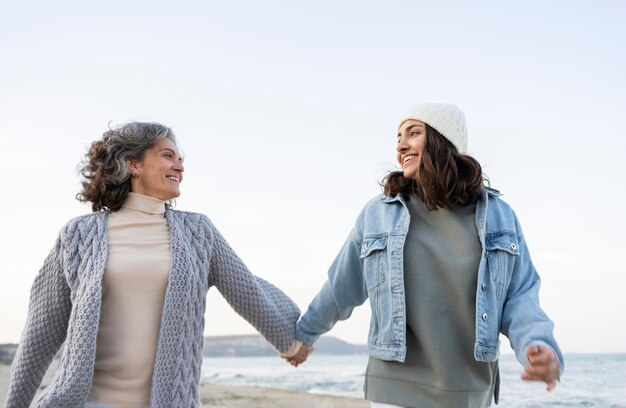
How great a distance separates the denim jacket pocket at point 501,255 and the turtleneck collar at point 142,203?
5.06 ft

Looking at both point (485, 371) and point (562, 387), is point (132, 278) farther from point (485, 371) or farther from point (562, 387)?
point (562, 387)

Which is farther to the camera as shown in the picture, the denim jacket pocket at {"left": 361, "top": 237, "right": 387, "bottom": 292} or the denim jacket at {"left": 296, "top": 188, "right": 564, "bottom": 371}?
the denim jacket pocket at {"left": 361, "top": 237, "right": 387, "bottom": 292}

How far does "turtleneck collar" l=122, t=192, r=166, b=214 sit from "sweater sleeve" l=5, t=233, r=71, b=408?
0.38 metres

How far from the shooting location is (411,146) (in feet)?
10.2

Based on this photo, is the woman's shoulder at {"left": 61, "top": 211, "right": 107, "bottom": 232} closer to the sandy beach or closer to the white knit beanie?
the white knit beanie

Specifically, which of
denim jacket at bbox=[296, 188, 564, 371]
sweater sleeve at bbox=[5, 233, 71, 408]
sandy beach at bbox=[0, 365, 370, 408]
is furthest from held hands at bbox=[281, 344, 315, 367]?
sandy beach at bbox=[0, 365, 370, 408]

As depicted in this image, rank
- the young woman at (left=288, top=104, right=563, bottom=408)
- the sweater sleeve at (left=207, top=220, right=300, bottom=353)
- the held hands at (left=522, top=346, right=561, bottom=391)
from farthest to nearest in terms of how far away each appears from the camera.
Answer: the sweater sleeve at (left=207, top=220, right=300, bottom=353)
the young woman at (left=288, top=104, right=563, bottom=408)
the held hands at (left=522, top=346, right=561, bottom=391)

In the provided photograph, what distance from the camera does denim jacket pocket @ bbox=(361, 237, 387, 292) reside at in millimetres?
3072

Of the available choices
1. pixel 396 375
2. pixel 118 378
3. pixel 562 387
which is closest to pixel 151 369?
pixel 118 378

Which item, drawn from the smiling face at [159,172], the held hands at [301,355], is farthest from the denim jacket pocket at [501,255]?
the smiling face at [159,172]

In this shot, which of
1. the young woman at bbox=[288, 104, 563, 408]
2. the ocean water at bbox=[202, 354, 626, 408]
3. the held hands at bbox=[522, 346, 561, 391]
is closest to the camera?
the held hands at bbox=[522, 346, 561, 391]

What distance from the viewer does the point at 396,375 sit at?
2.93 meters

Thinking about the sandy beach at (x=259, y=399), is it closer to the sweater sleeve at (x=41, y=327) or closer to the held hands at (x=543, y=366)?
the sweater sleeve at (x=41, y=327)

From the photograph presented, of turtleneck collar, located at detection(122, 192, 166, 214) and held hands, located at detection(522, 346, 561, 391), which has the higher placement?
turtleneck collar, located at detection(122, 192, 166, 214)
